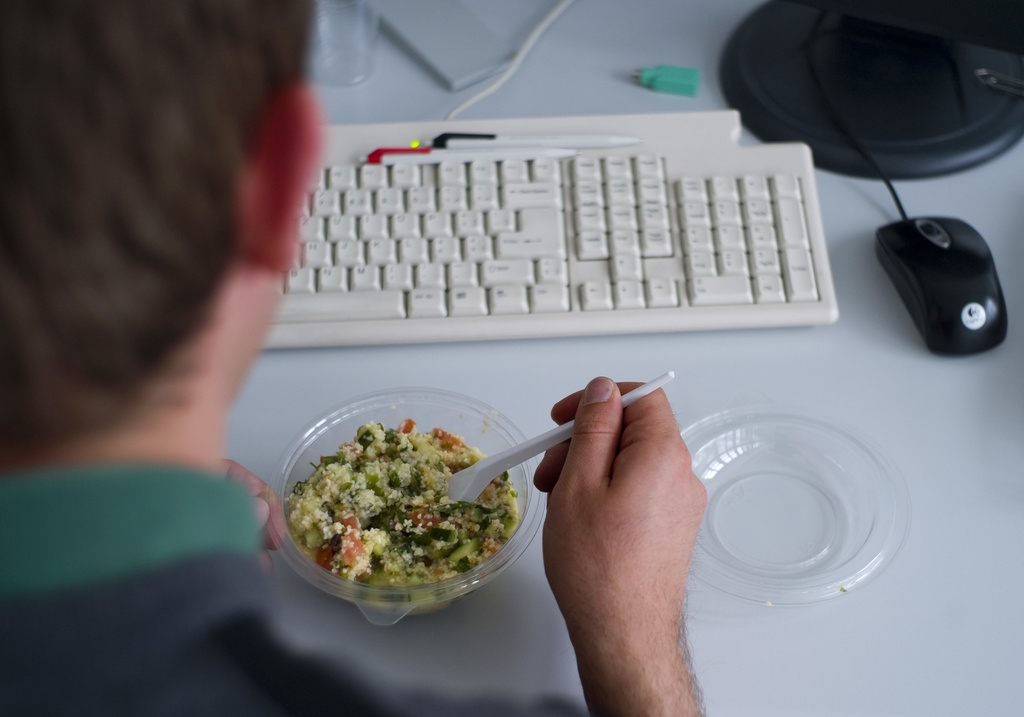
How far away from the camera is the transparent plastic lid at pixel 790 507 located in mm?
662

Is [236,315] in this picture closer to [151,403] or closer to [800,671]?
[151,403]

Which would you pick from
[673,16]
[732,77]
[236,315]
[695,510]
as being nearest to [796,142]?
[732,77]

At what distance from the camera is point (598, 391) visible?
0.65 meters

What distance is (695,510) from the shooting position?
635 millimetres

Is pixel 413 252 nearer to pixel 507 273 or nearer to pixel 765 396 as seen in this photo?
pixel 507 273

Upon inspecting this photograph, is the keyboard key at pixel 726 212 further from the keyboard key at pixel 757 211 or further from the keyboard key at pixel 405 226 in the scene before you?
the keyboard key at pixel 405 226

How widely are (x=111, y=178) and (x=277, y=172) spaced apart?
72mm

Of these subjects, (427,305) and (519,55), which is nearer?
(427,305)

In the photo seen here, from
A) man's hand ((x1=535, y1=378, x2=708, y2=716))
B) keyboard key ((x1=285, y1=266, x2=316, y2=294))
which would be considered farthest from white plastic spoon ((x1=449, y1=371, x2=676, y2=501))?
keyboard key ((x1=285, y1=266, x2=316, y2=294))

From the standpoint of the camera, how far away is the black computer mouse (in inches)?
30.4

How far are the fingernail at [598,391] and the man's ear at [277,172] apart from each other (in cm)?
33

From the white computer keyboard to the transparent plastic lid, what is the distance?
105mm

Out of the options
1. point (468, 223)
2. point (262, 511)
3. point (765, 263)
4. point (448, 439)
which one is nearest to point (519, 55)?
point (468, 223)

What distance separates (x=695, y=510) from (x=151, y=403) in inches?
16.2
